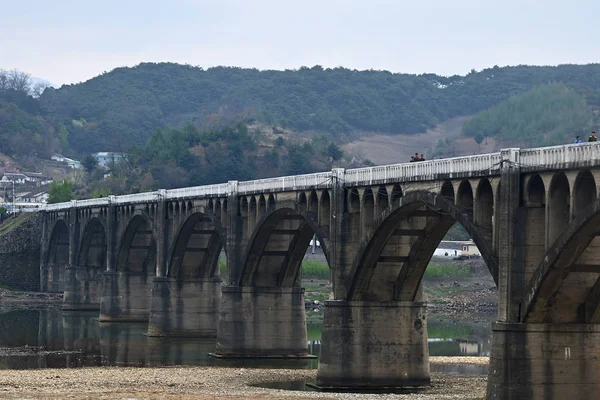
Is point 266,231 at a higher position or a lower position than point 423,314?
higher

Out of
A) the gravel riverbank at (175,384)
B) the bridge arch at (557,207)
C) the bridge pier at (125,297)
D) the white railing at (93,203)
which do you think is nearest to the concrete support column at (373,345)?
the gravel riverbank at (175,384)

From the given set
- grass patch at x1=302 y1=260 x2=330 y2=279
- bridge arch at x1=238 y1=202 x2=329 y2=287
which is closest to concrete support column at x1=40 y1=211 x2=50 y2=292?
grass patch at x1=302 y1=260 x2=330 y2=279

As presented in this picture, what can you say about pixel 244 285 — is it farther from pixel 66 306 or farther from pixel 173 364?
pixel 66 306

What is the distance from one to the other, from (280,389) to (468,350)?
35689mm

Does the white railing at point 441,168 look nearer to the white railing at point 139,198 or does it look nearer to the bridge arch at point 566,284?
the bridge arch at point 566,284

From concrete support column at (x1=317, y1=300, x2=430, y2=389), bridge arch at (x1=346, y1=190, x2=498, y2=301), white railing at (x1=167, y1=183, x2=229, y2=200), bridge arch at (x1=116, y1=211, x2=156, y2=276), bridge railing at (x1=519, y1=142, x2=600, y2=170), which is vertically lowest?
concrete support column at (x1=317, y1=300, x2=430, y2=389)

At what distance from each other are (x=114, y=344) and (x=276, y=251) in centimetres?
2044

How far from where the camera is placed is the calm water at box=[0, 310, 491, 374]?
8762 centimetres

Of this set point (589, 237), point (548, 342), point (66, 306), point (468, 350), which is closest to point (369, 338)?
point (548, 342)

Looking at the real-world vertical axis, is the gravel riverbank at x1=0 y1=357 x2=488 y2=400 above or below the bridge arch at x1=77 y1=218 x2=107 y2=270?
below

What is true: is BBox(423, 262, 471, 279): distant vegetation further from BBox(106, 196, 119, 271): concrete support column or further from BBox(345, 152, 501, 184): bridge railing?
BBox(345, 152, 501, 184): bridge railing

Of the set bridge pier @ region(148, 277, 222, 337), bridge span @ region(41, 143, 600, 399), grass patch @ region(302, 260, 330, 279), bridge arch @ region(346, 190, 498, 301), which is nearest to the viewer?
bridge span @ region(41, 143, 600, 399)

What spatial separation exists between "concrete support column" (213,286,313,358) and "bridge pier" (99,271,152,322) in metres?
40.2

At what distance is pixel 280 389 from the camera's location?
229 feet
